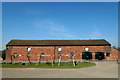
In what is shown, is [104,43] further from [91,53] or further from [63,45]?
[63,45]

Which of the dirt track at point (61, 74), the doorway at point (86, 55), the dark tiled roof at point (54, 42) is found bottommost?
the dirt track at point (61, 74)

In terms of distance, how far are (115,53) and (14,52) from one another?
26.4 m

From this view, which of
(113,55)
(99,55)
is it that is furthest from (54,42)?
(113,55)

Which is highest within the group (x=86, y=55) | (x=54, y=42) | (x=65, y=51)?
(x=54, y=42)

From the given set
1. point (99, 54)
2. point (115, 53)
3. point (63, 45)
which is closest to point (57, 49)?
point (63, 45)

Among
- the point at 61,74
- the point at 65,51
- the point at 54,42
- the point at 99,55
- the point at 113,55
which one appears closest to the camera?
the point at 61,74

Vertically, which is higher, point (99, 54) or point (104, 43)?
point (104, 43)

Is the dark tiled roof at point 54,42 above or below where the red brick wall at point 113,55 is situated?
above

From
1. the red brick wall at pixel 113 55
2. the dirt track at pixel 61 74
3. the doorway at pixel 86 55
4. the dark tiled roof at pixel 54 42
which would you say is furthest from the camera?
the dark tiled roof at pixel 54 42

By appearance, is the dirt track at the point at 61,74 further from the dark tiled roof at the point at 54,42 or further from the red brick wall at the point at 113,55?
the red brick wall at the point at 113,55

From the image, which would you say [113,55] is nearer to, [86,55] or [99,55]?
[99,55]

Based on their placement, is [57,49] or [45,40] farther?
[45,40]

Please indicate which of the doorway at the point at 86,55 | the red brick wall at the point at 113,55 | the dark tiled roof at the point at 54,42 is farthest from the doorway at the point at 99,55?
the dark tiled roof at the point at 54,42

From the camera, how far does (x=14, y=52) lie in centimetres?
4334
